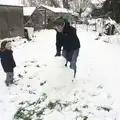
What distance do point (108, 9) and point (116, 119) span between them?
74.3 ft

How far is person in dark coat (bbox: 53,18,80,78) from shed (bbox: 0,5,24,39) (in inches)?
491

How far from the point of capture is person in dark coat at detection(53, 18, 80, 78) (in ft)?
20.7

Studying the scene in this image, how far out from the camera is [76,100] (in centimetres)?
591

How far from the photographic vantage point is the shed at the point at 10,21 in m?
18.8

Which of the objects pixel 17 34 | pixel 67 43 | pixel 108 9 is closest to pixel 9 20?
pixel 17 34

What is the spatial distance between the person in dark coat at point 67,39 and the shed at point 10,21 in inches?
491

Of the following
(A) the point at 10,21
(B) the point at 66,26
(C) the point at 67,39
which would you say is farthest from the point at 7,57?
(A) the point at 10,21

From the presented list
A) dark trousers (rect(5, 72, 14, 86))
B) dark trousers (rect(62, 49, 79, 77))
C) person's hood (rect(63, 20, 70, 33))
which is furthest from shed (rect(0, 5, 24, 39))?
person's hood (rect(63, 20, 70, 33))

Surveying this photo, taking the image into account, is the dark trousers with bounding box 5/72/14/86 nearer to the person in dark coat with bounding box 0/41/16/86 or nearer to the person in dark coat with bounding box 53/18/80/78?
the person in dark coat with bounding box 0/41/16/86

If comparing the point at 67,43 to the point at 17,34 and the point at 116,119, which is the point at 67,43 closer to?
the point at 116,119

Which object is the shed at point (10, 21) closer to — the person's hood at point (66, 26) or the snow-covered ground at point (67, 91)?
the snow-covered ground at point (67, 91)

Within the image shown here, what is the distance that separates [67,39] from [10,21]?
14135 millimetres

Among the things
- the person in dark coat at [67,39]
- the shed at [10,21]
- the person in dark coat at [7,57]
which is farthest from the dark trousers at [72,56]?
the shed at [10,21]

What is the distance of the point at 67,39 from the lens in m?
6.62
